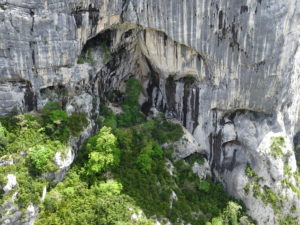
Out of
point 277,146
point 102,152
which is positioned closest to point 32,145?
point 102,152

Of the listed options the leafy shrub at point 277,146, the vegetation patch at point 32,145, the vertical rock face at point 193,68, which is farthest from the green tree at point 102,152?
the leafy shrub at point 277,146

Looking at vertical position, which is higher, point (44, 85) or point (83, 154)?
point (44, 85)

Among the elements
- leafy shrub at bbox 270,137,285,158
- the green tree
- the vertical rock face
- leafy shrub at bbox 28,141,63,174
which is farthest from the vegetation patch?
leafy shrub at bbox 270,137,285,158

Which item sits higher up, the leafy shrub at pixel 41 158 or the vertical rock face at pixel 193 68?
the vertical rock face at pixel 193 68

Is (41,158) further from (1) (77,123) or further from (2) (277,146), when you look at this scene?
(2) (277,146)

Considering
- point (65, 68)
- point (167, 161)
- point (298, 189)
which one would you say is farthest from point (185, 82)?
point (298, 189)

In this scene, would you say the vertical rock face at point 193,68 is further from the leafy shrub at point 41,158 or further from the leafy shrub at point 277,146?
the leafy shrub at point 41,158

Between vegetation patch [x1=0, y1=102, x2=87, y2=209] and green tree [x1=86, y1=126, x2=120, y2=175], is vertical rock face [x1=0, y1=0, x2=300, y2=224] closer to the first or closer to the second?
vegetation patch [x1=0, y1=102, x2=87, y2=209]

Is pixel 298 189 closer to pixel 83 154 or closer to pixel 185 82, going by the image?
pixel 185 82
